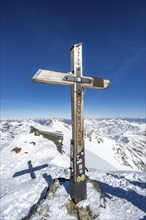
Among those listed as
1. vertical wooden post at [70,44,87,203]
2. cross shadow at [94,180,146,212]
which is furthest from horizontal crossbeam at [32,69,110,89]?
cross shadow at [94,180,146,212]

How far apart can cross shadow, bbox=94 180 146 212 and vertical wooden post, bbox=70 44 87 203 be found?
2.37 meters

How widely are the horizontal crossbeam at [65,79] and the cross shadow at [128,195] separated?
528cm

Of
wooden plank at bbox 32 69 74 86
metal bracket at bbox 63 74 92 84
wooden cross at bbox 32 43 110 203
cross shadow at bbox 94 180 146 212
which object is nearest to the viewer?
wooden plank at bbox 32 69 74 86

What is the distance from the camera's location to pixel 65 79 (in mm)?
6141

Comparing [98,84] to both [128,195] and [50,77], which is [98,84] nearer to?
[50,77]

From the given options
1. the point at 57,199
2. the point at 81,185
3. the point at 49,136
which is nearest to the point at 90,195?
the point at 81,185

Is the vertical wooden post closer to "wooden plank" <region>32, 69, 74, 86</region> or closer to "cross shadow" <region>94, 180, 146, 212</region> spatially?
"wooden plank" <region>32, 69, 74, 86</region>

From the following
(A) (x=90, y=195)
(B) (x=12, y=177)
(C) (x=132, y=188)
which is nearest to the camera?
(A) (x=90, y=195)

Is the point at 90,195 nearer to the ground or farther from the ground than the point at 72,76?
nearer to the ground

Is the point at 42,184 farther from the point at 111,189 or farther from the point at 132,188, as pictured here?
the point at 132,188

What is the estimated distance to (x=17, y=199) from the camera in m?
8.48

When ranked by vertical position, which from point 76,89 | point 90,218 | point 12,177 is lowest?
point 12,177

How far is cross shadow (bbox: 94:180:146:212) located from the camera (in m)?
7.43

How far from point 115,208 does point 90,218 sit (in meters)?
1.47
